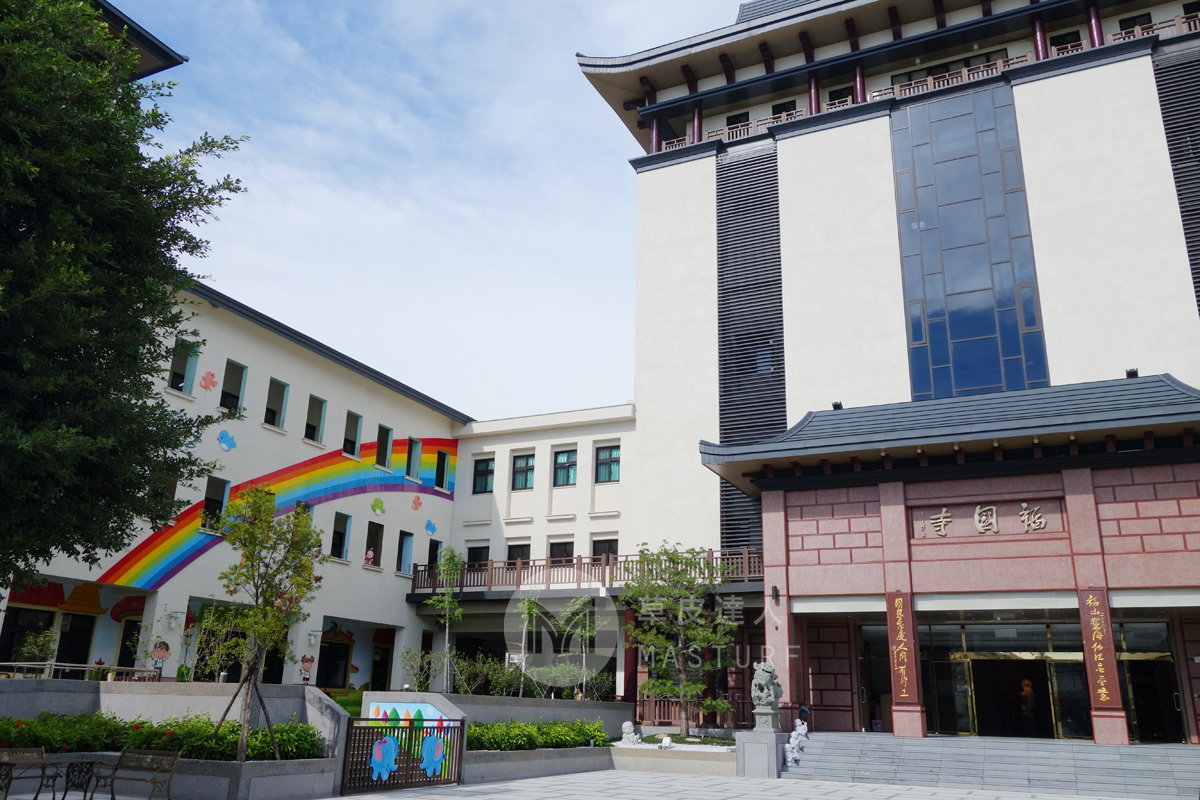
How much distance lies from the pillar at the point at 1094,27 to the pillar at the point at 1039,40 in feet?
3.83

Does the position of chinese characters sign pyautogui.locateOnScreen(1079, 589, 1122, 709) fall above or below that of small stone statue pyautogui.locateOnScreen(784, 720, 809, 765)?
above

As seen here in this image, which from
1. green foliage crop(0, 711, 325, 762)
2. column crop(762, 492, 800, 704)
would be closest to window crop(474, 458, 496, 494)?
column crop(762, 492, 800, 704)

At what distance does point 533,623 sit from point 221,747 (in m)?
15.7

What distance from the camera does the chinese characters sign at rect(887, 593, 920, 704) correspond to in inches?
725

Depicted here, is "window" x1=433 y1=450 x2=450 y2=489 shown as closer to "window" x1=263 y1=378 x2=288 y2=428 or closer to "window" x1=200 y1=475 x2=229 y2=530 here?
"window" x1=263 y1=378 x2=288 y2=428

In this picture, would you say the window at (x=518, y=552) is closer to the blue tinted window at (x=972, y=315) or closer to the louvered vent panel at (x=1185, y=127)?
the blue tinted window at (x=972, y=315)

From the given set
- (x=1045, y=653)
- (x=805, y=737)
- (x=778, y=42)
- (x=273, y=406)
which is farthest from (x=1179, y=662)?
(x=273, y=406)

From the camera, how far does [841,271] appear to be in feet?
85.3

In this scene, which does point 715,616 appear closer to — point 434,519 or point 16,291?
point 434,519

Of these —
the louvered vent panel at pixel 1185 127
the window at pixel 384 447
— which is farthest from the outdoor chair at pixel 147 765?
the louvered vent panel at pixel 1185 127

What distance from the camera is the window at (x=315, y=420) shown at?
26922 millimetres

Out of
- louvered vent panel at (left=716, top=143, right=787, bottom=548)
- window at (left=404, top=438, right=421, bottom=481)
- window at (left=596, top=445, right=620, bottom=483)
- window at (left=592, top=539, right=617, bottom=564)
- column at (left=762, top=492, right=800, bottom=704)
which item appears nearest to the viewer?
column at (left=762, top=492, right=800, bottom=704)

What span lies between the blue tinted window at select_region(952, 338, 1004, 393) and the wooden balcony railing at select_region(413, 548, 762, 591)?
288 inches

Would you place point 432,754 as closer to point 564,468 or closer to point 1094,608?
point 1094,608
